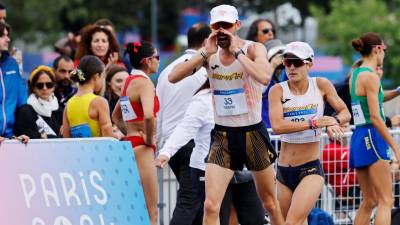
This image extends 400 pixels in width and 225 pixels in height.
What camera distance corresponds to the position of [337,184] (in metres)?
13.1

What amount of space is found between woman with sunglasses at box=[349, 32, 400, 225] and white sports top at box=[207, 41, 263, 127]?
1814mm

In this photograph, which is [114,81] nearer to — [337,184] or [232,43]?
[337,184]

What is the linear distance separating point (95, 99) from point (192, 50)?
3.75 ft

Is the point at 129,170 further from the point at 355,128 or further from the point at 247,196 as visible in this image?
the point at 355,128

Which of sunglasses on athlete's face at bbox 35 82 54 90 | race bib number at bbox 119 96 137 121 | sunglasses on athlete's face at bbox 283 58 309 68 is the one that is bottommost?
race bib number at bbox 119 96 137 121

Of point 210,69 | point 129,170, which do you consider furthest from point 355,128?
point 129,170

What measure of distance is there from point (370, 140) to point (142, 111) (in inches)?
93.5

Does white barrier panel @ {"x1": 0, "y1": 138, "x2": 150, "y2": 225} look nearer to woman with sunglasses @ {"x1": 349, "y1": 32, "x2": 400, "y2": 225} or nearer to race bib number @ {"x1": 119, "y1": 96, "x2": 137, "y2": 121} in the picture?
race bib number @ {"x1": 119, "y1": 96, "x2": 137, "y2": 121}

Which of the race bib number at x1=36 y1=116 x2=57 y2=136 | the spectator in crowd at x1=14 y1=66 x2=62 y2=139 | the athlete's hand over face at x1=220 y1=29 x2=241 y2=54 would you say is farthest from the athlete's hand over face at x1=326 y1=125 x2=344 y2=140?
the race bib number at x1=36 y1=116 x2=57 y2=136

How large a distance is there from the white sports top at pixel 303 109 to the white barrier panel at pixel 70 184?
5.54ft

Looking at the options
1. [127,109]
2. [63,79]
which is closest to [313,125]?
[127,109]

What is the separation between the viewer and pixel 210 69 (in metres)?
10.6

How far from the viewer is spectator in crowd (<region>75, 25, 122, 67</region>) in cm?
1382

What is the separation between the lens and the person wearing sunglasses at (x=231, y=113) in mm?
10336
